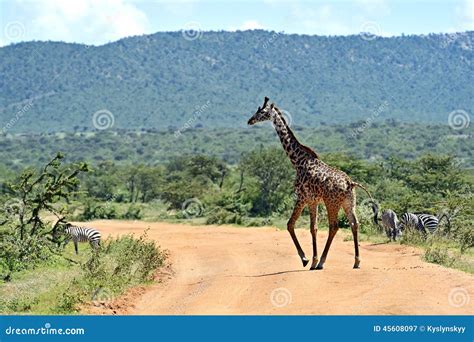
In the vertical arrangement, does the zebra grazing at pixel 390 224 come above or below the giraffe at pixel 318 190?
below

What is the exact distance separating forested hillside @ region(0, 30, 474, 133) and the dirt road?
107m

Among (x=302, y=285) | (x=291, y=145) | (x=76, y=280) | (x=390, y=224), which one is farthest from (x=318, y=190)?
(x=390, y=224)

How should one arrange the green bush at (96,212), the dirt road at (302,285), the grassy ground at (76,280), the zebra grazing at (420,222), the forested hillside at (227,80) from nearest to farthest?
the dirt road at (302,285), the grassy ground at (76,280), the zebra grazing at (420,222), the green bush at (96,212), the forested hillside at (227,80)

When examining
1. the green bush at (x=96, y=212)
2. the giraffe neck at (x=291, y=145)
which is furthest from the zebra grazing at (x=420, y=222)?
the green bush at (x=96, y=212)

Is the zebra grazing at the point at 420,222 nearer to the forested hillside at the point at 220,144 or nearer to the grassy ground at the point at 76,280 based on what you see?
the grassy ground at the point at 76,280

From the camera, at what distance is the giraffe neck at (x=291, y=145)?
50.5ft

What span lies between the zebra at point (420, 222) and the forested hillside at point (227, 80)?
335 ft

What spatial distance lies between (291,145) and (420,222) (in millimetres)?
7429

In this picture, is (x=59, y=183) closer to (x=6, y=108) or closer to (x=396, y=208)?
(x=396, y=208)

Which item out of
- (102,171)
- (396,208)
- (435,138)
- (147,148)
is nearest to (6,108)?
(147,148)

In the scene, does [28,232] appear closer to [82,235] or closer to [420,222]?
[82,235]

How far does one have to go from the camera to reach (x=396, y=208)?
2650 cm

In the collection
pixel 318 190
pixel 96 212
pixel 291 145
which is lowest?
pixel 96 212

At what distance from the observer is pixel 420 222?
71.6 ft
